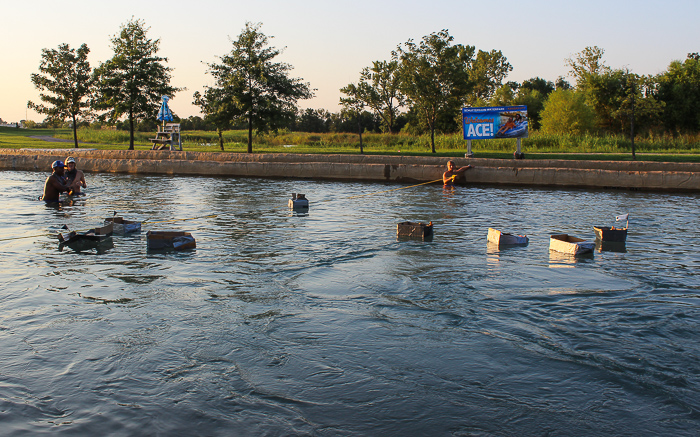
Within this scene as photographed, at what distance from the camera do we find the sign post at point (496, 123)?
90.4ft

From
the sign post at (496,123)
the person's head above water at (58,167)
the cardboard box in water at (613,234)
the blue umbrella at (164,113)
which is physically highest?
the blue umbrella at (164,113)

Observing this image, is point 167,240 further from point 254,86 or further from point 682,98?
point 682,98

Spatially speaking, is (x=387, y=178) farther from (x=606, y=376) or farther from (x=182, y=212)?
(x=606, y=376)

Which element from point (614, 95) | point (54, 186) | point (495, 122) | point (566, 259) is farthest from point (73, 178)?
point (614, 95)

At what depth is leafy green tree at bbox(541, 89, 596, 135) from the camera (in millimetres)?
47625

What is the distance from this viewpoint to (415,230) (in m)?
12.0

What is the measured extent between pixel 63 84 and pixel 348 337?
40411 millimetres

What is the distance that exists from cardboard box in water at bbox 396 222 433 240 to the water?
275 millimetres

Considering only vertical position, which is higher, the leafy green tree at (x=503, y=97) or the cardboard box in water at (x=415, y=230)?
the leafy green tree at (x=503, y=97)

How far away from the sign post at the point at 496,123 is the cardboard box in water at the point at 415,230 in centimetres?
1624

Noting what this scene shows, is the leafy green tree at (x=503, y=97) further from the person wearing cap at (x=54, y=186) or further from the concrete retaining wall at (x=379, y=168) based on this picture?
the person wearing cap at (x=54, y=186)

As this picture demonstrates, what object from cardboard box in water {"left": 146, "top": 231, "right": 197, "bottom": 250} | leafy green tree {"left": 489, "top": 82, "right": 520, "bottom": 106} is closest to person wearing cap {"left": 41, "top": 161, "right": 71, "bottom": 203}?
cardboard box in water {"left": 146, "top": 231, "right": 197, "bottom": 250}

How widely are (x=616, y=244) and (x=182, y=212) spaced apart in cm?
1034

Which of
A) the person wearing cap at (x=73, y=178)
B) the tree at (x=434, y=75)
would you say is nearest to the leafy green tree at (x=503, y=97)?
the tree at (x=434, y=75)
